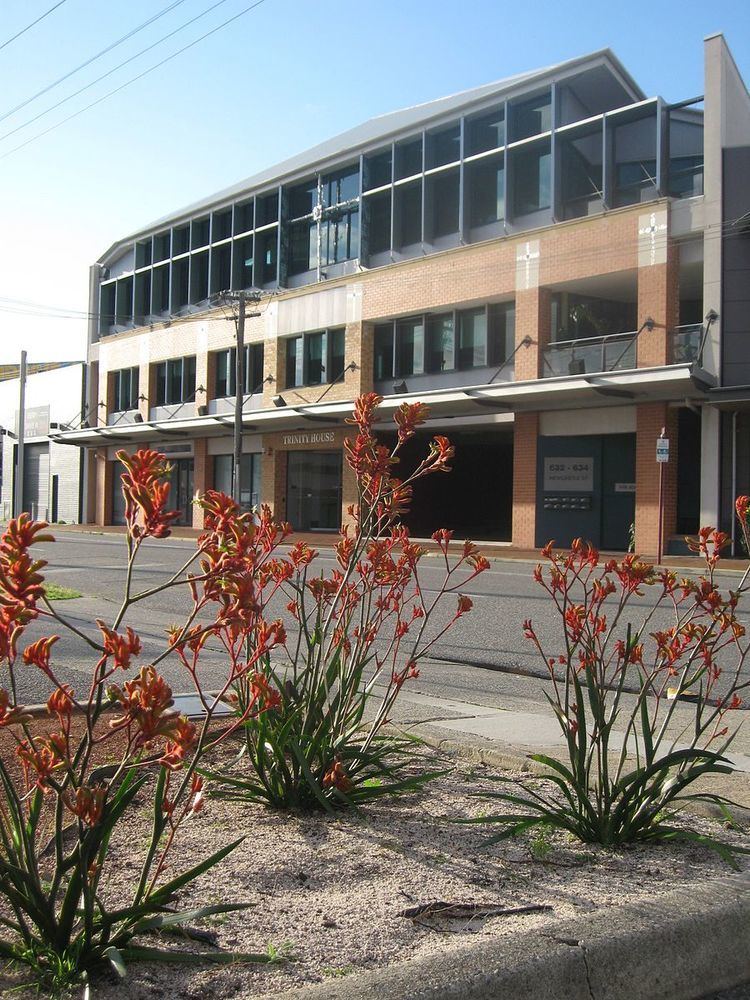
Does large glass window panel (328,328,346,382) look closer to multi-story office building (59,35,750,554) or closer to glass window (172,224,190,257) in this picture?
multi-story office building (59,35,750,554)

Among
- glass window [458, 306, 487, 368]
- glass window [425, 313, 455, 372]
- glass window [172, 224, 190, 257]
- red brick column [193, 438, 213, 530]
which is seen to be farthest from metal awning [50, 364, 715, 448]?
glass window [172, 224, 190, 257]

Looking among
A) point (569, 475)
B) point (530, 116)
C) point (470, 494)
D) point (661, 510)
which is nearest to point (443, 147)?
point (530, 116)

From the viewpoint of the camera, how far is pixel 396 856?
136 inches

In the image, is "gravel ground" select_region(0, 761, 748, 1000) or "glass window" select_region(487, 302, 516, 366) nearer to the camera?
"gravel ground" select_region(0, 761, 748, 1000)

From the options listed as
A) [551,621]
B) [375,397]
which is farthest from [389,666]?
[375,397]

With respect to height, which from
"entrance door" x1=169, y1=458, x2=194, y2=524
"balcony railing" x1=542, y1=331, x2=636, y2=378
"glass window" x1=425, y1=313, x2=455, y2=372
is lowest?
"entrance door" x1=169, y1=458, x2=194, y2=524

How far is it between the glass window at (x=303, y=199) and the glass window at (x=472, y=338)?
341 inches

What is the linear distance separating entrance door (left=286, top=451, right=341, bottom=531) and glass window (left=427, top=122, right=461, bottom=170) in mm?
9743

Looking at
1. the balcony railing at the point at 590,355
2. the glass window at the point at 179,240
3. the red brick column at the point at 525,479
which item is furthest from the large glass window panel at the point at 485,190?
the glass window at the point at 179,240

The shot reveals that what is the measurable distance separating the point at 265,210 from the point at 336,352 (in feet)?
24.3

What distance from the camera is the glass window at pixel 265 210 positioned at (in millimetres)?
36438

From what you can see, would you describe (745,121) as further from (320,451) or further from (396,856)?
(396,856)

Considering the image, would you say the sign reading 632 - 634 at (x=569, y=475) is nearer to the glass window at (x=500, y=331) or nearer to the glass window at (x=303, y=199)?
the glass window at (x=500, y=331)

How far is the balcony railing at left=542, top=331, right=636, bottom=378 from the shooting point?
80.5 ft
